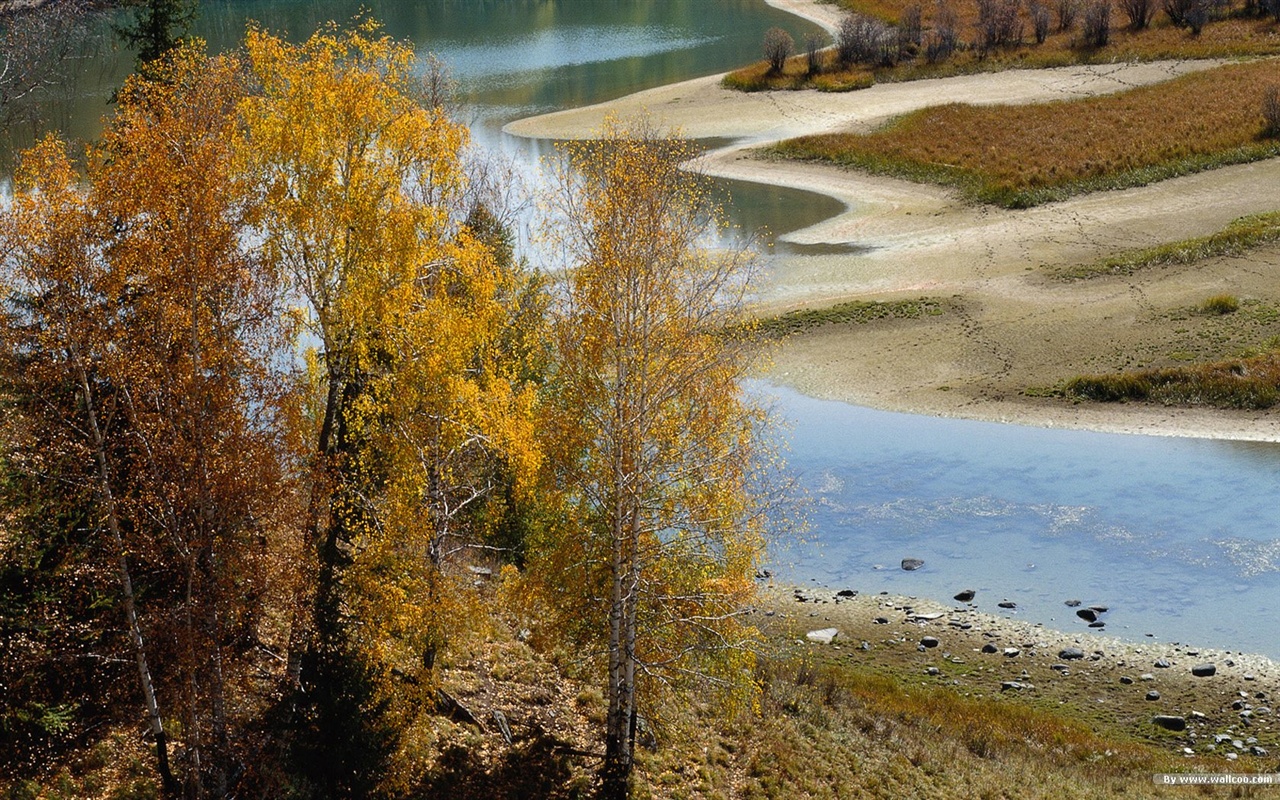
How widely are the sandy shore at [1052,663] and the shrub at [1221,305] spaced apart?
18.6 meters

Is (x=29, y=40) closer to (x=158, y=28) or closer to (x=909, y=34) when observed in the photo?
(x=158, y=28)

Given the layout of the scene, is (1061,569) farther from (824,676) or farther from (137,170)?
(137,170)

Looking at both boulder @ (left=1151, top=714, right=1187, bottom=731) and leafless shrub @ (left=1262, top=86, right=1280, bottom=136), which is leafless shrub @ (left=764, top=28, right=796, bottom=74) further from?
boulder @ (left=1151, top=714, right=1187, bottom=731)

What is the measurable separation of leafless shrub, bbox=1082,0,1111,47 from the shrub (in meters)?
48.3

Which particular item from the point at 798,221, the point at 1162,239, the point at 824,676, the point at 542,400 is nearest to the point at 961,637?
the point at 824,676

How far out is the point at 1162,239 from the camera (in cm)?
4841

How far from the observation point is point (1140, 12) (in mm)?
86312

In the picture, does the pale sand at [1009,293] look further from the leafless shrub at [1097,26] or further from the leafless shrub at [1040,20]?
the leafless shrub at [1040,20]

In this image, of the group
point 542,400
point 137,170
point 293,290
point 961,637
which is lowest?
point 961,637

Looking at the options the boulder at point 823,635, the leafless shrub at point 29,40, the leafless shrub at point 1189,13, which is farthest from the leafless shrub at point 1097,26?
the leafless shrub at point 29,40

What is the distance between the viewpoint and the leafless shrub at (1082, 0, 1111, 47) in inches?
3292

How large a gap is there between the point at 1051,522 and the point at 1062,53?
6005 cm

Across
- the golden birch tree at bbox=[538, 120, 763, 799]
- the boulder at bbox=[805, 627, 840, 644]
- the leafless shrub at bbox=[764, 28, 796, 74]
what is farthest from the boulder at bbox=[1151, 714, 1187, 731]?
the leafless shrub at bbox=[764, 28, 796, 74]

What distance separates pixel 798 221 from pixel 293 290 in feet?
131
